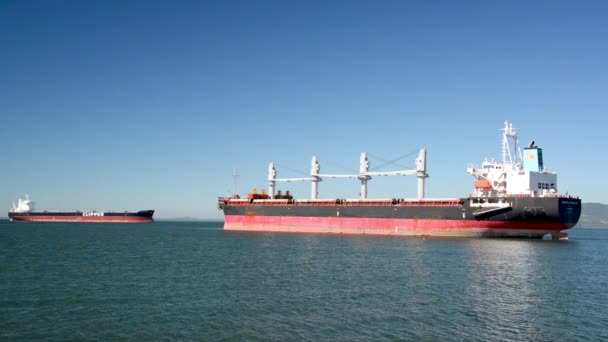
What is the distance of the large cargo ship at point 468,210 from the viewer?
5178cm

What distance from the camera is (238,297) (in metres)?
22.3

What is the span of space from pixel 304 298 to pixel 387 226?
41.6 m

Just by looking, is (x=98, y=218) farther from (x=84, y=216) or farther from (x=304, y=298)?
(x=304, y=298)

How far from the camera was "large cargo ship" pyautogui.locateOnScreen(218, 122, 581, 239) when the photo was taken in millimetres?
51781

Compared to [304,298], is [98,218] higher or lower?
higher

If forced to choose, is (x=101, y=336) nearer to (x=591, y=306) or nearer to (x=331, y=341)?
(x=331, y=341)

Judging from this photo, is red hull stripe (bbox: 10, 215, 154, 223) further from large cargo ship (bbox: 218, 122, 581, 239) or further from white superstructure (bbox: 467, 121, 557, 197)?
white superstructure (bbox: 467, 121, 557, 197)

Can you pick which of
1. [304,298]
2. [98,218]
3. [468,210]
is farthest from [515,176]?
[98,218]

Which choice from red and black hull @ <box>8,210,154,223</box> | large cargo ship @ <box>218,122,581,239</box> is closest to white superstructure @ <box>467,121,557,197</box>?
large cargo ship @ <box>218,122,581,239</box>

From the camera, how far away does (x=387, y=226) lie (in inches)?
2461

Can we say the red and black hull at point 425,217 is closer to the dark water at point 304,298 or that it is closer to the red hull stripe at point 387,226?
the red hull stripe at point 387,226

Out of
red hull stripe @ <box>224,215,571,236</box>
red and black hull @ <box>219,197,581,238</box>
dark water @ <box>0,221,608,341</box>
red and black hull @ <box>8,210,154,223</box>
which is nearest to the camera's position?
dark water @ <box>0,221,608,341</box>

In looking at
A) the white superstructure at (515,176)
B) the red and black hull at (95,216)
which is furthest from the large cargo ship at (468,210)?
the red and black hull at (95,216)

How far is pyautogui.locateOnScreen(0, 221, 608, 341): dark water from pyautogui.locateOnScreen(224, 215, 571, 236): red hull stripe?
15167 millimetres
